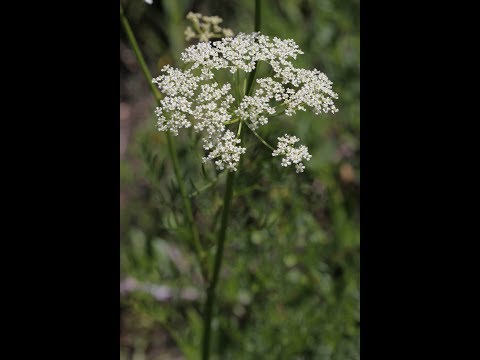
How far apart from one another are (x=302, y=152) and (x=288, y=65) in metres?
0.30

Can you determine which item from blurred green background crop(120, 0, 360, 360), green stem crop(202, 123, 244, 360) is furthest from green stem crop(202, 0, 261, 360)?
blurred green background crop(120, 0, 360, 360)

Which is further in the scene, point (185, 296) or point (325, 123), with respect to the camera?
point (325, 123)

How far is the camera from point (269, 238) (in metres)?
3.17

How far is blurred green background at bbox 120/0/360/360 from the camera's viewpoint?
2.94 meters

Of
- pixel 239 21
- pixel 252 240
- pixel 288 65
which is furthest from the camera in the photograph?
pixel 239 21

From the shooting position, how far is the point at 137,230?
3.77 meters

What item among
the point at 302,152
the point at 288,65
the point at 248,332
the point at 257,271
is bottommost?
the point at 248,332

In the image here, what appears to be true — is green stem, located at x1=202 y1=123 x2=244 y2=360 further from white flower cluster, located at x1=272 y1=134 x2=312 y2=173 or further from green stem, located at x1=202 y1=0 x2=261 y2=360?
white flower cluster, located at x1=272 y1=134 x2=312 y2=173

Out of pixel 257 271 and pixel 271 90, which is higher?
pixel 271 90

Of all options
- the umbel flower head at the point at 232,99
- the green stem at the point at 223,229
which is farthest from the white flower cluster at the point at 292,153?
the green stem at the point at 223,229

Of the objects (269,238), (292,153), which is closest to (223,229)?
(292,153)

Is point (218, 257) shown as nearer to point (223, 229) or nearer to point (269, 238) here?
point (223, 229)

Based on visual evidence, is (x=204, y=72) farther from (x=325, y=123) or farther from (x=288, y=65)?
(x=325, y=123)
